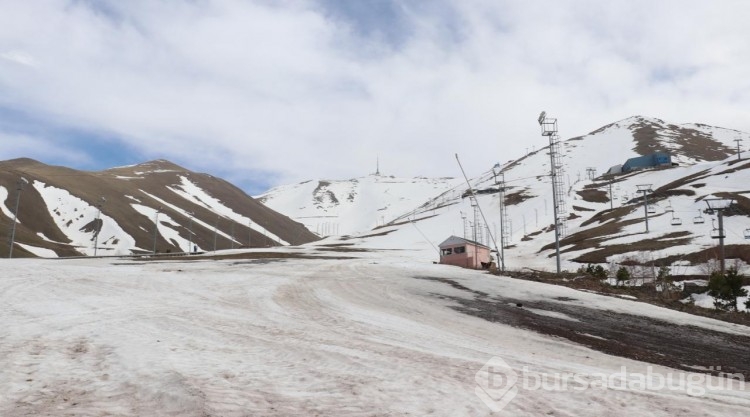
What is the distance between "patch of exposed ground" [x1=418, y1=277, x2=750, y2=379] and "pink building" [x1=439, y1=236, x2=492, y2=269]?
39.5 meters

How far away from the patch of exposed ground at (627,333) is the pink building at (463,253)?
39.5m

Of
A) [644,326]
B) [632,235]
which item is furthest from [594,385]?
[632,235]

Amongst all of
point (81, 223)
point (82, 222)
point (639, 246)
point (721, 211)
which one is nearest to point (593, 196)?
point (639, 246)

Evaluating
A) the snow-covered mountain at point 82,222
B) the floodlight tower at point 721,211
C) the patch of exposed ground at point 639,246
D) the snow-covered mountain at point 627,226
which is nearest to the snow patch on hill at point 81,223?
the snow-covered mountain at point 82,222

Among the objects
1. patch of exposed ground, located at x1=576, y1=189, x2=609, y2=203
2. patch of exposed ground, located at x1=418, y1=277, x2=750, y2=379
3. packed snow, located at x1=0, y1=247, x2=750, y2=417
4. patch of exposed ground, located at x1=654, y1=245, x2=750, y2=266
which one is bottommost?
patch of exposed ground, located at x1=418, y1=277, x2=750, y2=379

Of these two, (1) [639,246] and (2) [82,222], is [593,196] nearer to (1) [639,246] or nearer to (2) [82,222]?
(1) [639,246]

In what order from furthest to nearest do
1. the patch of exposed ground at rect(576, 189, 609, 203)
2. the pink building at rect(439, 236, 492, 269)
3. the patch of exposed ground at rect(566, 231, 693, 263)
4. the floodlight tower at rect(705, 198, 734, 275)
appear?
1. the patch of exposed ground at rect(576, 189, 609, 203)
2. the patch of exposed ground at rect(566, 231, 693, 263)
3. the pink building at rect(439, 236, 492, 269)
4. the floodlight tower at rect(705, 198, 734, 275)

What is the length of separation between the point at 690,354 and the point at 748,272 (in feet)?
164

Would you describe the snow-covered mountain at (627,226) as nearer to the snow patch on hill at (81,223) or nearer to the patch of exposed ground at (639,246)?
the patch of exposed ground at (639,246)

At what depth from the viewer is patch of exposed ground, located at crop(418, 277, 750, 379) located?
543 inches

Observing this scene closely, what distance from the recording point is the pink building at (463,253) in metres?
65.1

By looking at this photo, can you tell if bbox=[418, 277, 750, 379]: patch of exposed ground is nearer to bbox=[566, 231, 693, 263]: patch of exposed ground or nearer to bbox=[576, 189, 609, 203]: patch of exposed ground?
bbox=[566, 231, 693, 263]: patch of exposed ground

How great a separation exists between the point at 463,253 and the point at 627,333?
48181 millimetres

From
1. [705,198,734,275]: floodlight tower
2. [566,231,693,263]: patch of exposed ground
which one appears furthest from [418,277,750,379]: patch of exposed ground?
[566,231,693,263]: patch of exposed ground
